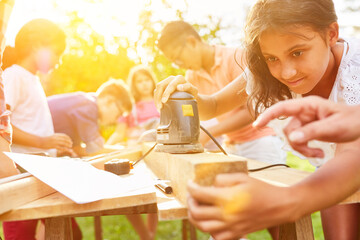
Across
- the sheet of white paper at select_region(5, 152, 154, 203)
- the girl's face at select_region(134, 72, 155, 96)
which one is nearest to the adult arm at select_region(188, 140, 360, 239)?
the sheet of white paper at select_region(5, 152, 154, 203)

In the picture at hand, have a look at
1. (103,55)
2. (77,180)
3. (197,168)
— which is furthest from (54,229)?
(103,55)

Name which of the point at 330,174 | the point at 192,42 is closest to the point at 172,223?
the point at 192,42

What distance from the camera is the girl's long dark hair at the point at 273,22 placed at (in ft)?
4.22

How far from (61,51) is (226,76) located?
4.68 ft

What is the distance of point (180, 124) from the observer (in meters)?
1.33

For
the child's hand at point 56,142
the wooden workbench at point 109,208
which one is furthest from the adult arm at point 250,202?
the child's hand at point 56,142

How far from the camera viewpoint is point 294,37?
1254 millimetres

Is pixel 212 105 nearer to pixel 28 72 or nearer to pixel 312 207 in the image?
pixel 312 207

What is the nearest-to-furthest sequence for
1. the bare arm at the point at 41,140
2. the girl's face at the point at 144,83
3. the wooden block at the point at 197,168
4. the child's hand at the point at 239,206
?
the child's hand at the point at 239,206 < the wooden block at the point at 197,168 < the bare arm at the point at 41,140 < the girl's face at the point at 144,83

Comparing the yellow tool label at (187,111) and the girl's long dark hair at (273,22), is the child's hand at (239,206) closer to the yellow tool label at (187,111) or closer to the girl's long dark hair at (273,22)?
the yellow tool label at (187,111)

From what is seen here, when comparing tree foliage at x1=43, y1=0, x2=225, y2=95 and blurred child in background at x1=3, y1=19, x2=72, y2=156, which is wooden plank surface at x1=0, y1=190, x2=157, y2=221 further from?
tree foliage at x1=43, y1=0, x2=225, y2=95

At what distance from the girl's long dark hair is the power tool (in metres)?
0.42

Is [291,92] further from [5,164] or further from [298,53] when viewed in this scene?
[5,164]

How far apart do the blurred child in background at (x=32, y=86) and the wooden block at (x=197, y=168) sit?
1.33 m
